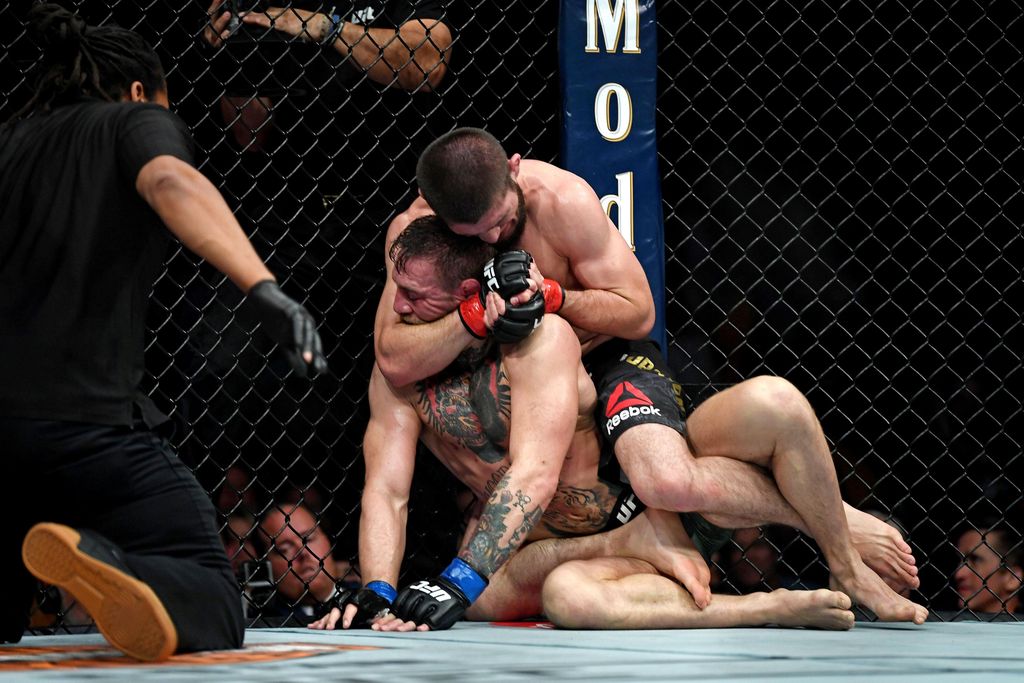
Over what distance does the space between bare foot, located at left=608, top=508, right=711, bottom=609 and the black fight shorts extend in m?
0.16

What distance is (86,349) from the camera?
60.6 inches

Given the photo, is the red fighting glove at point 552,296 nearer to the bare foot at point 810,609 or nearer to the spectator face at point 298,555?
the bare foot at point 810,609

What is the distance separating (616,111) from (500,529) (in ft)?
3.65

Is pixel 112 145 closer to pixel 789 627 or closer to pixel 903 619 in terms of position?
pixel 789 627

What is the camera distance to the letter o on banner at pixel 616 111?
2768mm

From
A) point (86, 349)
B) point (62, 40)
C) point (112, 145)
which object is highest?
point (62, 40)

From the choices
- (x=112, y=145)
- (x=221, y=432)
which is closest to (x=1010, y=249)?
(x=221, y=432)

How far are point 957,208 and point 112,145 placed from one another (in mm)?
2430

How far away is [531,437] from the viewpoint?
85.8 inches

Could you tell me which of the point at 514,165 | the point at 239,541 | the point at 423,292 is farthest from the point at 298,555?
the point at 514,165

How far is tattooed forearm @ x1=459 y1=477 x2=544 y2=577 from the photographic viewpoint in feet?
6.88

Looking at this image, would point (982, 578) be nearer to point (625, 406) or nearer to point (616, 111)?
point (625, 406)

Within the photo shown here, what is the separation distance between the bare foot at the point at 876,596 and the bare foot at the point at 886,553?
0.08 meters

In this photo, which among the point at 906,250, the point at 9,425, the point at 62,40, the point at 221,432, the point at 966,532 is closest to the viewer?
the point at 9,425
